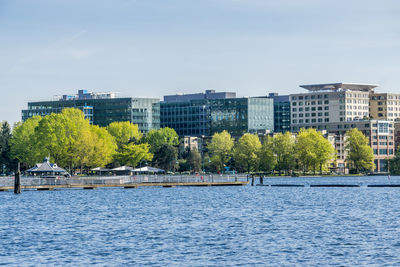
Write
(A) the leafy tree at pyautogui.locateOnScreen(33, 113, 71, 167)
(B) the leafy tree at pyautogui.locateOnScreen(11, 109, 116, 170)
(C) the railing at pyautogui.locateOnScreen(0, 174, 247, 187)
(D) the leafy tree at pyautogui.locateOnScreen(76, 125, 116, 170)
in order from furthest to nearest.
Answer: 1. (D) the leafy tree at pyautogui.locateOnScreen(76, 125, 116, 170)
2. (B) the leafy tree at pyautogui.locateOnScreen(11, 109, 116, 170)
3. (A) the leafy tree at pyautogui.locateOnScreen(33, 113, 71, 167)
4. (C) the railing at pyautogui.locateOnScreen(0, 174, 247, 187)

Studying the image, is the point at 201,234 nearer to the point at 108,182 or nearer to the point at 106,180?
the point at 108,182

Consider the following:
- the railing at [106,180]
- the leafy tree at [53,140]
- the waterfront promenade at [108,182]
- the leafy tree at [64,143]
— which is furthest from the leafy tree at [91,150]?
the waterfront promenade at [108,182]

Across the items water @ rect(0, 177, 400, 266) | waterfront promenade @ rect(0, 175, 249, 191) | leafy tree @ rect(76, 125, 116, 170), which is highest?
leafy tree @ rect(76, 125, 116, 170)

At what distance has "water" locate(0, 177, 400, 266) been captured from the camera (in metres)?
59.1

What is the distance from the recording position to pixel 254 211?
103m

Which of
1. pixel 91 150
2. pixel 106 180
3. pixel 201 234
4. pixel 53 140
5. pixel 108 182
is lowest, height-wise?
pixel 201 234

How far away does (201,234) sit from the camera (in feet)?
244

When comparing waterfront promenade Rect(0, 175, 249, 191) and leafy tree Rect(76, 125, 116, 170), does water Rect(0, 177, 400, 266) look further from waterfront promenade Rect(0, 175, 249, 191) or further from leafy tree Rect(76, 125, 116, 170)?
leafy tree Rect(76, 125, 116, 170)

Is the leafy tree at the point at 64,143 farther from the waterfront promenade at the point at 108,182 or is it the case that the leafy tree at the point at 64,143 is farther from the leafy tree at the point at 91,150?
the waterfront promenade at the point at 108,182

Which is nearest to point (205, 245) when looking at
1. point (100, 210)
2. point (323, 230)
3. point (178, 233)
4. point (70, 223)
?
point (178, 233)

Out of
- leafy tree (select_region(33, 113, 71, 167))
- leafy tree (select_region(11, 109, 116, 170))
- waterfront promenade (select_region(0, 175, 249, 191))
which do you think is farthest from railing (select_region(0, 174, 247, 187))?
leafy tree (select_region(11, 109, 116, 170))

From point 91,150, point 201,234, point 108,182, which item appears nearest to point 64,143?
point 91,150

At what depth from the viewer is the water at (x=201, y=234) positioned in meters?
59.1

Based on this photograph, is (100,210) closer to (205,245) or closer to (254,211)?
(254,211)
